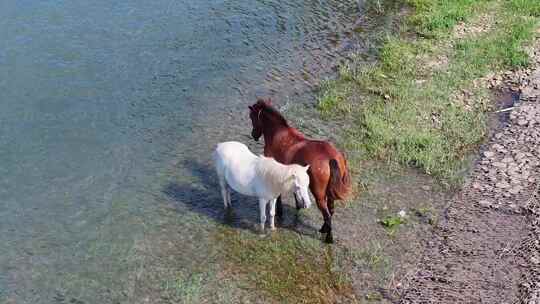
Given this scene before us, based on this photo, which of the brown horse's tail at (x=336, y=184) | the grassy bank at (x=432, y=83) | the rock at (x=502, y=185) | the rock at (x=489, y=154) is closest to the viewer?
the brown horse's tail at (x=336, y=184)

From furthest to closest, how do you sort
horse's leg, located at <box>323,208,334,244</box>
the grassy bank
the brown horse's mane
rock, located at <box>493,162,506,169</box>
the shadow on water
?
the grassy bank → rock, located at <box>493,162,506,169</box> → the shadow on water → the brown horse's mane → horse's leg, located at <box>323,208,334,244</box>

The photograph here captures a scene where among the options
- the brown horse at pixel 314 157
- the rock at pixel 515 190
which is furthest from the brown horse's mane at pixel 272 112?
the rock at pixel 515 190

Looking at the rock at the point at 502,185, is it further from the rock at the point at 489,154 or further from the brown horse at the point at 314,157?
the brown horse at the point at 314,157

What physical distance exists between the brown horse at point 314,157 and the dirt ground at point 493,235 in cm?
130

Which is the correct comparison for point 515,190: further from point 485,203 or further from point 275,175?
point 275,175

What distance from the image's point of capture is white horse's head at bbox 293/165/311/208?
25.7 feet

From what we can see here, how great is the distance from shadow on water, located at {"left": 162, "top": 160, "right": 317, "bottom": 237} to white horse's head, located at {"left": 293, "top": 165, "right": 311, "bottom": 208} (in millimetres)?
1029

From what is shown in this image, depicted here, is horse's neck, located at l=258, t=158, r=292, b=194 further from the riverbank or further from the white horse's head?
the riverbank

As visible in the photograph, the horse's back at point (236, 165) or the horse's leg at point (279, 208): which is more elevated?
the horse's back at point (236, 165)

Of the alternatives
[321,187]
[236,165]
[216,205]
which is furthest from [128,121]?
[321,187]

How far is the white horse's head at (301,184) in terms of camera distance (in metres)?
7.85

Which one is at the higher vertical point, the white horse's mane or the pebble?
the white horse's mane

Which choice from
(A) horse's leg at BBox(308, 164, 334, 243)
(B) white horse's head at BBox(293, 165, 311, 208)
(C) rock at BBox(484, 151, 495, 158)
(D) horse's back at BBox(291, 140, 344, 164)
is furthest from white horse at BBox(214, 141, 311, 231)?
(C) rock at BBox(484, 151, 495, 158)

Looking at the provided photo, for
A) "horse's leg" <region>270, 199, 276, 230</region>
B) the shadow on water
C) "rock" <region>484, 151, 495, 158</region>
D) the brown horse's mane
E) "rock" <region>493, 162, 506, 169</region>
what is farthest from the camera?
"rock" <region>484, 151, 495, 158</region>
